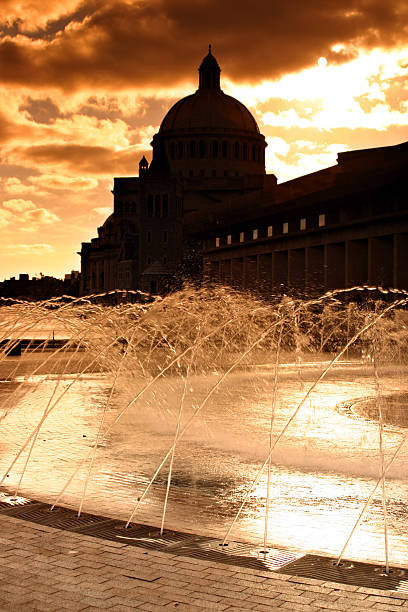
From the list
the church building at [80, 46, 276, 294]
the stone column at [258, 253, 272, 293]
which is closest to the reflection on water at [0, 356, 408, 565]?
the stone column at [258, 253, 272, 293]

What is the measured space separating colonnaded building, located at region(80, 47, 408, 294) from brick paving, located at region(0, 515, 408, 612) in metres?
43.2

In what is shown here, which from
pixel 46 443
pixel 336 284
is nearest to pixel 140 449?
pixel 46 443

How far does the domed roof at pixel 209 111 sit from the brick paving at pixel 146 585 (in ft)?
506

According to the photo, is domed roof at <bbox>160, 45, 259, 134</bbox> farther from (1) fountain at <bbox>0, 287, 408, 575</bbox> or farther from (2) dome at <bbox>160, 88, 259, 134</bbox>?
(1) fountain at <bbox>0, 287, 408, 575</bbox>

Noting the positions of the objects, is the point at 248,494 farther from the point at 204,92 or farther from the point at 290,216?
the point at 204,92

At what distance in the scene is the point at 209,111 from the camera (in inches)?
6260

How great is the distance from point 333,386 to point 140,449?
35.1ft

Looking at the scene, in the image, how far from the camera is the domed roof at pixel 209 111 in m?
158

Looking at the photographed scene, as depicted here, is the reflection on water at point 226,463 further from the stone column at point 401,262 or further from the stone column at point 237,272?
the stone column at point 237,272

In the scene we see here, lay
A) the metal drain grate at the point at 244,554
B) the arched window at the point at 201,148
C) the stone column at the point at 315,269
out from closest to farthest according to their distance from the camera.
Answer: the metal drain grate at the point at 244,554, the stone column at the point at 315,269, the arched window at the point at 201,148

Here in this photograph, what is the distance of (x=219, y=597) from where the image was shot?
17.5 feet

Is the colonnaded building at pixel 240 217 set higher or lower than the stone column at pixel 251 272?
higher

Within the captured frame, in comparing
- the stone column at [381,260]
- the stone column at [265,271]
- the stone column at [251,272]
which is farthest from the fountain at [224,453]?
the stone column at [251,272]

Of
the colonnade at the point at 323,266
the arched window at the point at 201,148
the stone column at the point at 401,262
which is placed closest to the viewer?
the stone column at the point at 401,262
